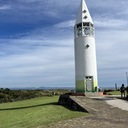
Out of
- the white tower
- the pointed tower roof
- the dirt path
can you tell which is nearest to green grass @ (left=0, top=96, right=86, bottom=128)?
the dirt path

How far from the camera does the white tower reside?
2678cm

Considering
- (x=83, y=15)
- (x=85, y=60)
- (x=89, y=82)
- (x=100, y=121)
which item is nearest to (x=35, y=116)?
(x=100, y=121)

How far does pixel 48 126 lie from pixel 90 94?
14.9m

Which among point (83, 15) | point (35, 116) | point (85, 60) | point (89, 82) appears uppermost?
point (83, 15)

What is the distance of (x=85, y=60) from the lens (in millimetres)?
26766

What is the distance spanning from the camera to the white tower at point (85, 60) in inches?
1054

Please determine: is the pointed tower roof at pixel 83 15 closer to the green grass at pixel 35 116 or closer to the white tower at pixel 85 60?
the white tower at pixel 85 60

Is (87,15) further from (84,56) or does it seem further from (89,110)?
(89,110)

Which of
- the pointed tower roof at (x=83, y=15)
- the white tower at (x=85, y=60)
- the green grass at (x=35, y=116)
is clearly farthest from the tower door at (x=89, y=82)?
the green grass at (x=35, y=116)

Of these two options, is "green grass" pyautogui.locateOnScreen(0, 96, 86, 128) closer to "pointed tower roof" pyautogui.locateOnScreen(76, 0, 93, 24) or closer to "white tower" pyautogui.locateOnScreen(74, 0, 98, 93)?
"white tower" pyautogui.locateOnScreen(74, 0, 98, 93)

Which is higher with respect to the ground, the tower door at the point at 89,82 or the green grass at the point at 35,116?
the tower door at the point at 89,82

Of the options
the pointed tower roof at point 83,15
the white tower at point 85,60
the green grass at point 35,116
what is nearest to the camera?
the green grass at point 35,116

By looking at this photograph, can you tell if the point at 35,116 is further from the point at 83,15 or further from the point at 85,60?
the point at 83,15

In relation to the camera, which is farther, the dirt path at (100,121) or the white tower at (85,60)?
the white tower at (85,60)
